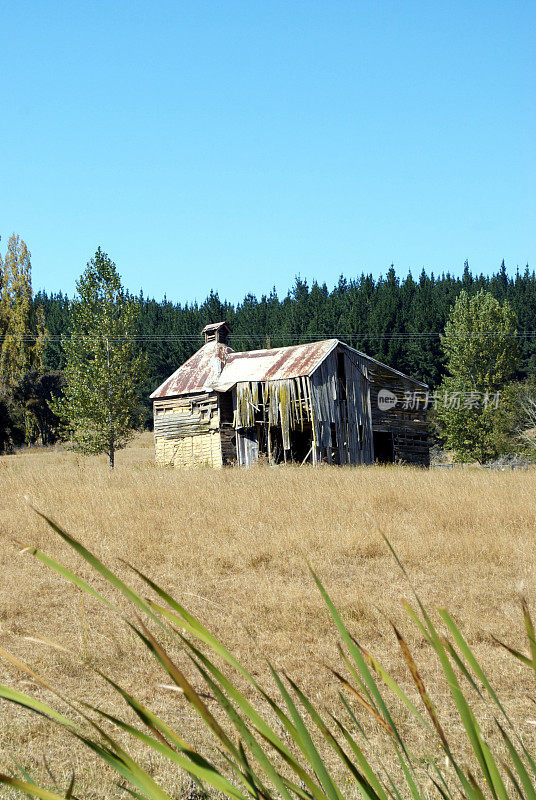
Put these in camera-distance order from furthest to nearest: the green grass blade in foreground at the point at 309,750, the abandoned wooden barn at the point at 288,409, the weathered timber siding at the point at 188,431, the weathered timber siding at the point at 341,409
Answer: the weathered timber siding at the point at 188,431 < the abandoned wooden barn at the point at 288,409 < the weathered timber siding at the point at 341,409 < the green grass blade in foreground at the point at 309,750

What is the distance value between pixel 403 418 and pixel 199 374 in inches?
382

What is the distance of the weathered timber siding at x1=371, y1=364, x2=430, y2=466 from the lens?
31.2m

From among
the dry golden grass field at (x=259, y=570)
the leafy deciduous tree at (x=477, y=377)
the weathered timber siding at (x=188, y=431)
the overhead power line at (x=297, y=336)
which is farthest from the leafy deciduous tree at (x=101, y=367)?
the overhead power line at (x=297, y=336)

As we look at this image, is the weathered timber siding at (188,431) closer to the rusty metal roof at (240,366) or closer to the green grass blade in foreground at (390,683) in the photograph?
the rusty metal roof at (240,366)

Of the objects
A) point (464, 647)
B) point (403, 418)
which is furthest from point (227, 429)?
point (464, 647)

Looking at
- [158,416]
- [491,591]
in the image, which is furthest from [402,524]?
[158,416]

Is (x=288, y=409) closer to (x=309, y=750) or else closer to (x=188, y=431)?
(x=188, y=431)

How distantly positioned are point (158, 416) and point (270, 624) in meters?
25.7

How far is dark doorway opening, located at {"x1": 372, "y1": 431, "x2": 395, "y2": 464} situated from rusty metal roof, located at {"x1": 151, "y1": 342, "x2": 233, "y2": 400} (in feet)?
25.6

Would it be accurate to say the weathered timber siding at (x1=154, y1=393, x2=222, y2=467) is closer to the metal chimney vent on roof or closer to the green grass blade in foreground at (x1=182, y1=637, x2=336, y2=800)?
the metal chimney vent on roof

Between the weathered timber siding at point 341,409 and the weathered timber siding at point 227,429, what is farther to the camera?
the weathered timber siding at point 227,429

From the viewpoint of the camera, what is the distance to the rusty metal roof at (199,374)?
101ft

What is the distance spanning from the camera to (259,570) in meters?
9.56

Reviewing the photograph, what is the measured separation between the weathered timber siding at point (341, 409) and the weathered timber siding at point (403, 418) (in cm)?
100
